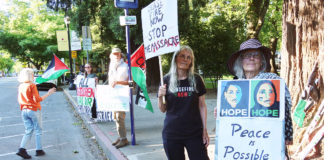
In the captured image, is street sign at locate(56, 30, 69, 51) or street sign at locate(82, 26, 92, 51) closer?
street sign at locate(82, 26, 92, 51)

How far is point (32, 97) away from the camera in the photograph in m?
5.11

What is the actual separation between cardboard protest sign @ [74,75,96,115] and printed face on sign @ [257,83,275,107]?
19.1ft

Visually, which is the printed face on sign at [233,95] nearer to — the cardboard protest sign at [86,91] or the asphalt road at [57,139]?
the asphalt road at [57,139]

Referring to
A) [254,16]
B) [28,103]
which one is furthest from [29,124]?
[254,16]

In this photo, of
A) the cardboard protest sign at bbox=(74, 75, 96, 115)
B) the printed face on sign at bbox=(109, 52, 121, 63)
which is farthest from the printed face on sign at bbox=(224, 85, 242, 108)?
the cardboard protest sign at bbox=(74, 75, 96, 115)

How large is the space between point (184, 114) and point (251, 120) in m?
0.72

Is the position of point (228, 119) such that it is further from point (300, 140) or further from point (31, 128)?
point (31, 128)

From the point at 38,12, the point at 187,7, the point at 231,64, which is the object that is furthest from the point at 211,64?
the point at 38,12

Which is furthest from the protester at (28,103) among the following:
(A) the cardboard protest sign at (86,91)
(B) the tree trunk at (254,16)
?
(B) the tree trunk at (254,16)

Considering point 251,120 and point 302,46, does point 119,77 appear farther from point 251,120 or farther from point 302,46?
point 251,120

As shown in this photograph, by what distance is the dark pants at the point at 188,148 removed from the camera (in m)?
2.85

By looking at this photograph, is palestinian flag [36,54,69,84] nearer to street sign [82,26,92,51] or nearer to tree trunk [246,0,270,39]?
street sign [82,26,92,51]

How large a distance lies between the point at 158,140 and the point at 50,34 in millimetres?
28357

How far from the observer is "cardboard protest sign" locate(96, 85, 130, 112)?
530 cm
